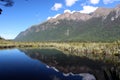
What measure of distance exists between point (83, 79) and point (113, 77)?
2836 centimetres

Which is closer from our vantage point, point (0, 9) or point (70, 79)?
point (0, 9)

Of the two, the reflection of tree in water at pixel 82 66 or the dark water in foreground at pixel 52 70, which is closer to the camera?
the dark water in foreground at pixel 52 70

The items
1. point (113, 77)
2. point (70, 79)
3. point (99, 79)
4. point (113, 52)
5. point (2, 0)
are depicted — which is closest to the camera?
point (113, 77)

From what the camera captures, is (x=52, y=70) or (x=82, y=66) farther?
(x=82, y=66)

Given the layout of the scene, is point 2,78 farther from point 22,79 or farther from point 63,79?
point 63,79

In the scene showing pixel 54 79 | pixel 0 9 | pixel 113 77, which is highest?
pixel 0 9

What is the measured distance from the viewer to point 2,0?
13.0m

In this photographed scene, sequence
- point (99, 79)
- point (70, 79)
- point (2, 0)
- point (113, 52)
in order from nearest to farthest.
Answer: point (2, 0) → point (99, 79) → point (70, 79) → point (113, 52)

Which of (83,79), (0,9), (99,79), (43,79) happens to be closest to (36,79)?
(43,79)

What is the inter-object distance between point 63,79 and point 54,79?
1.52 m

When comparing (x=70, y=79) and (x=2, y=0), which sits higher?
(x=2, y=0)

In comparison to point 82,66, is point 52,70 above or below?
below

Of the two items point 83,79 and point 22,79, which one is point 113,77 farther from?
point 22,79

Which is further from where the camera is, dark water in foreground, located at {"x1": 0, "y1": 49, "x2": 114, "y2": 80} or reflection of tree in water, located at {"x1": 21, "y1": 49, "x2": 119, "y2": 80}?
reflection of tree in water, located at {"x1": 21, "y1": 49, "x2": 119, "y2": 80}
